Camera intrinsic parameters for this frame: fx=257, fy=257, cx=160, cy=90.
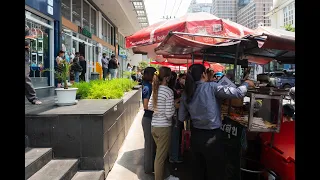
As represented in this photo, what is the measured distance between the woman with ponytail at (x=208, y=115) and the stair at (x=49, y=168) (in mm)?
1647

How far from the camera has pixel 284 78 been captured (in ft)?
75.4

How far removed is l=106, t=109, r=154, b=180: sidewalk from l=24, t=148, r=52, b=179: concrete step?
1067mm

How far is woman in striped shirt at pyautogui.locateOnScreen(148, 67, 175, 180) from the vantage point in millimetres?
Answer: 3766

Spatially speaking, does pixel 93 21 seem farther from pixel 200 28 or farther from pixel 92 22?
pixel 200 28

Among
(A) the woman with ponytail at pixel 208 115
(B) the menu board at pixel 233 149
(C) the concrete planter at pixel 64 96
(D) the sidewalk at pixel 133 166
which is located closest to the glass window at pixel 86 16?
(D) the sidewalk at pixel 133 166

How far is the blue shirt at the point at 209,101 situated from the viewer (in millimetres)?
3201

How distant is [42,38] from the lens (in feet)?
33.4

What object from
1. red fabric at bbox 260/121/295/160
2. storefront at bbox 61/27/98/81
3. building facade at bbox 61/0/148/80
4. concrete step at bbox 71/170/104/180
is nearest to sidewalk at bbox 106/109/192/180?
concrete step at bbox 71/170/104/180

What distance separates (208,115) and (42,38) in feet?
29.7
